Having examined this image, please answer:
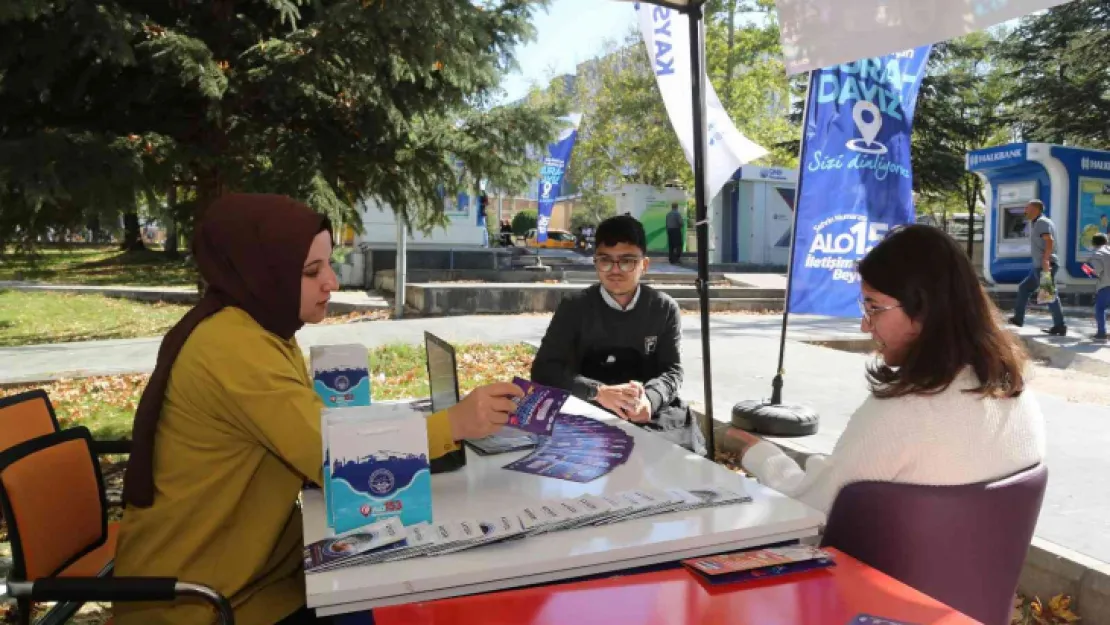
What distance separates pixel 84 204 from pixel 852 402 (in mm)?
5440

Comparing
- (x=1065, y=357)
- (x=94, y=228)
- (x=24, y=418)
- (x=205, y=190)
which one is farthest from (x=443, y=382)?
(x=1065, y=357)

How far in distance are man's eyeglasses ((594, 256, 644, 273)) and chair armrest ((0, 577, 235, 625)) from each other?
2133 millimetres

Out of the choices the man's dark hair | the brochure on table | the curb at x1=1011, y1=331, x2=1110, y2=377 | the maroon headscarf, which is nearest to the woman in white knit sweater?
the brochure on table

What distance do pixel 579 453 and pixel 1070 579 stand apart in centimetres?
207

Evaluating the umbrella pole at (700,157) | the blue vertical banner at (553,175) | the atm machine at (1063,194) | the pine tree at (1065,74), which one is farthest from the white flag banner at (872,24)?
the pine tree at (1065,74)

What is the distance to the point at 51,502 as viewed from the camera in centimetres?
209

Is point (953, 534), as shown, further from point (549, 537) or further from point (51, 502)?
point (51, 502)

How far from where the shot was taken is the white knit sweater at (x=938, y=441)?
166 centimetres

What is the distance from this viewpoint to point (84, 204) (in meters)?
3.70

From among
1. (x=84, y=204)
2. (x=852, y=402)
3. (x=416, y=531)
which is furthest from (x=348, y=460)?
(x=852, y=402)

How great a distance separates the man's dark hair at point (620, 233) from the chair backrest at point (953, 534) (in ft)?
6.12

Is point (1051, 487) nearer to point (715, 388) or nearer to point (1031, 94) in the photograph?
point (715, 388)

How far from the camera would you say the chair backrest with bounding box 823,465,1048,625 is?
1606 mm

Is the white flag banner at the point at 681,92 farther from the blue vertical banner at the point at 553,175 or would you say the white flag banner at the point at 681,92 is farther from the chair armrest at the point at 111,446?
the blue vertical banner at the point at 553,175
